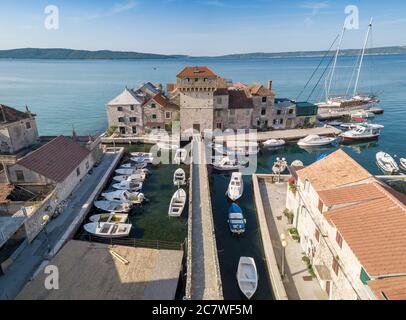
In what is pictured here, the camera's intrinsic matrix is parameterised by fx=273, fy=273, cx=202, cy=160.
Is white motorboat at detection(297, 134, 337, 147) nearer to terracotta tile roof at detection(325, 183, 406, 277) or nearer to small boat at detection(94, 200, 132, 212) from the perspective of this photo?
terracotta tile roof at detection(325, 183, 406, 277)

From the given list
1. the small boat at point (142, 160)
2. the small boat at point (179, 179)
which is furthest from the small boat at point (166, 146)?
the small boat at point (179, 179)

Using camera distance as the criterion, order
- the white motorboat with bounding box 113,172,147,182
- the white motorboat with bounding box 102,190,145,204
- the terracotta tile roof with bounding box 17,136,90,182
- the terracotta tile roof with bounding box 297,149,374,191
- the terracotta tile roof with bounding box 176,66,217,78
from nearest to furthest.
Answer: the terracotta tile roof with bounding box 297,149,374,191, the terracotta tile roof with bounding box 17,136,90,182, the white motorboat with bounding box 102,190,145,204, the white motorboat with bounding box 113,172,147,182, the terracotta tile roof with bounding box 176,66,217,78

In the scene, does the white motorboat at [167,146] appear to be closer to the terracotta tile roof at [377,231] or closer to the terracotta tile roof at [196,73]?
the terracotta tile roof at [196,73]

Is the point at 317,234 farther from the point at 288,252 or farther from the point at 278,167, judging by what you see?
the point at 278,167

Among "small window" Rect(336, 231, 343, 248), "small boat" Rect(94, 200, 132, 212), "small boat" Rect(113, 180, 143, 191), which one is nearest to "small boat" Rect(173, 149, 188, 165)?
"small boat" Rect(113, 180, 143, 191)

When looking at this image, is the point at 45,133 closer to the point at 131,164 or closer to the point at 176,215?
the point at 131,164

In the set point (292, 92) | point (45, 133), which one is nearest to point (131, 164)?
point (45, 133)

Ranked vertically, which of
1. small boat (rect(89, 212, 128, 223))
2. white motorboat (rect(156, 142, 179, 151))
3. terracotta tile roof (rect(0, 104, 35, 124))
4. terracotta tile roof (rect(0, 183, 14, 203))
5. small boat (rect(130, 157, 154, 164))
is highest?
terracotta tile roof (rect(0, 104, 35, 124))
